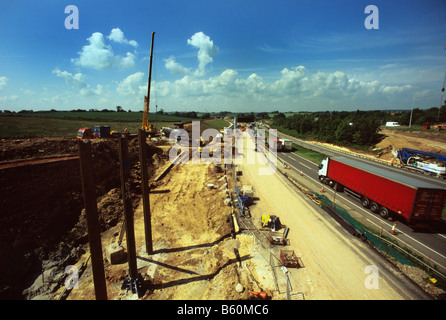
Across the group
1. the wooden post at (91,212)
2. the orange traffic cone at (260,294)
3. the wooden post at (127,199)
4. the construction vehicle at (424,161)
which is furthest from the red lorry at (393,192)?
the construction vehicle at (424,161)

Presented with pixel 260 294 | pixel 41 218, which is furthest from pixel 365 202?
pixel 41 218

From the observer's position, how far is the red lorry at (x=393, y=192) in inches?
579

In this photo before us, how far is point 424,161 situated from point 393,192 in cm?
2683

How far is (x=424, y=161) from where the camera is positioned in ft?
111

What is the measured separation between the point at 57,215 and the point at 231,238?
45.3 feet

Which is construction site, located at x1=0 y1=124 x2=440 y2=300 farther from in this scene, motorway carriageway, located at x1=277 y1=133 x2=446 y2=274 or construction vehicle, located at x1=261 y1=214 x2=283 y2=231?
motorway carriageway, located at x1=277 y1=133 x2=446 y2=274

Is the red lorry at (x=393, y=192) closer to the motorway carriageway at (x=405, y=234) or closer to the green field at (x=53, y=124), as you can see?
the motorway carriageway at (x=405, y=234)

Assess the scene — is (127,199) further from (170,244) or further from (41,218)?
(41,218)

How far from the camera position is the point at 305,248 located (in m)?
12.2

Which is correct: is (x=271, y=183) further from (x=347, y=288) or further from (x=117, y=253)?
(x=117, y=253)

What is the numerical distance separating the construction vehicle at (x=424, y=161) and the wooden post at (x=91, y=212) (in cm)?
4340

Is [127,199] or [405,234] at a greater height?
[127,199]

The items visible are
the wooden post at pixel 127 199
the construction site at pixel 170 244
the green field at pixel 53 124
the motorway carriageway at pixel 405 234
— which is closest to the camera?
the wooden post at pixel 127 199

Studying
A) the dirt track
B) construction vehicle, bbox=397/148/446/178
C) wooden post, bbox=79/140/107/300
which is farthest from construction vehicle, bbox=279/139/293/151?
wooden post, bbox=79/140/107/300
